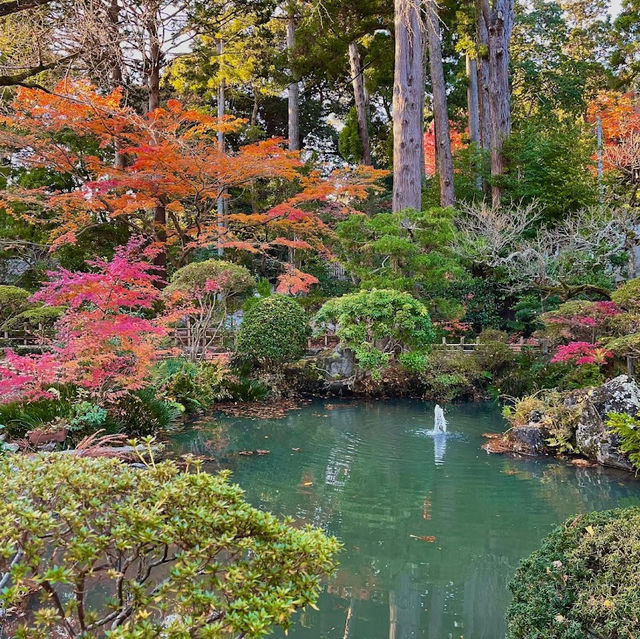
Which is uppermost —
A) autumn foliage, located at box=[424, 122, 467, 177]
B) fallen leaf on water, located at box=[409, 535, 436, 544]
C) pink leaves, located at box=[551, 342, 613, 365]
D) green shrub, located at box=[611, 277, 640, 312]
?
autumn foliage, located at box=[424, 122, 467, 177]

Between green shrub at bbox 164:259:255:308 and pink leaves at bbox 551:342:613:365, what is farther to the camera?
green shrub at bbox 164:259:255:308

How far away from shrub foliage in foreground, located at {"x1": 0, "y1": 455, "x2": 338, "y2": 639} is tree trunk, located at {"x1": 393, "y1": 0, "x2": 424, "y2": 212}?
885 cm

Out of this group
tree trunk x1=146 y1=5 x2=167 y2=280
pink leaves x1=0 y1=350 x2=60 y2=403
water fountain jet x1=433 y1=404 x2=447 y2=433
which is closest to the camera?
pink leaves x1=0 y1=350 x2=60 y2=403

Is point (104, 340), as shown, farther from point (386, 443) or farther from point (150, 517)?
point (150, 517)

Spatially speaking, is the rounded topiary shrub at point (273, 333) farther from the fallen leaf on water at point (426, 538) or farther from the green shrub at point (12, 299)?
the fallen leaf on water at point (426, 538)

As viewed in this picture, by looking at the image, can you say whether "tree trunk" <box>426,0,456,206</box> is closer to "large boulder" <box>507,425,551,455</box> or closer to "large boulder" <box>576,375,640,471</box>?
"large boulder" <box>507,425,551,455</box>

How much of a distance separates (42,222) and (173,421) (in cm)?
783

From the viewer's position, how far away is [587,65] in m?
17.0

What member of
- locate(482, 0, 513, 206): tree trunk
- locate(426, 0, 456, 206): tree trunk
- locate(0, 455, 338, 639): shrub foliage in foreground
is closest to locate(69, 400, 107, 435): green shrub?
locate(0, 455, 338, 639): shrub foliage in foreground

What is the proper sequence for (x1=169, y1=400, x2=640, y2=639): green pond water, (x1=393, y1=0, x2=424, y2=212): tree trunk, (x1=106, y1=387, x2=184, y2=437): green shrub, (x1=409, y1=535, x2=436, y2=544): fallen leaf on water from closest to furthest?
(x1=169, y1=400, x2=640, y2=639): green pond water
(x1=409, y1=535, x2=436, y2=544): fallen leaf on water
(x1=106, y1=387, x2=184, y2=437): green shrub
(x1=393, y1=0, x2=424, y2=212): tree trunk

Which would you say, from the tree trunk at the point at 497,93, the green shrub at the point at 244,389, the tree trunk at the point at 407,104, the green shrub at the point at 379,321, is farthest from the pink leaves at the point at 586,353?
the tree trunk at the point at 497,93

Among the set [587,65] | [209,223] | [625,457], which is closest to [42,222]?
[209,223]

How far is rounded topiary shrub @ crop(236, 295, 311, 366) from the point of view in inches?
372

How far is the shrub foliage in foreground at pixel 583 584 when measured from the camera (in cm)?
199
